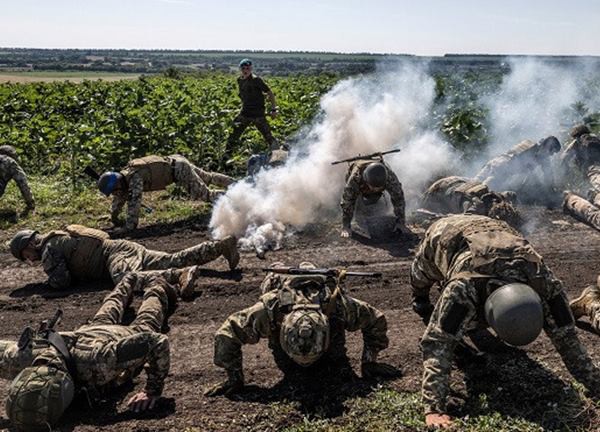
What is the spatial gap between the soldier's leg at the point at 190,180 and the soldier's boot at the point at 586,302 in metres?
7.06

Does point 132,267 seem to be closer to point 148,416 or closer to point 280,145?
point 148,416

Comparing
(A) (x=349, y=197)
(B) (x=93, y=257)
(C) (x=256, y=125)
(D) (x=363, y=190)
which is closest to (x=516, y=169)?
(D) (x=363, y=190)

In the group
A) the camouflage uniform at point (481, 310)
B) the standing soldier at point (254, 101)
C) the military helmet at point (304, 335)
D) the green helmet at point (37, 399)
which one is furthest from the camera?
the standing soldier at point (254, 101)

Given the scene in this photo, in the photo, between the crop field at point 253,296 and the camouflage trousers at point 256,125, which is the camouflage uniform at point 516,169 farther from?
the camouflage trousers at point 256,125

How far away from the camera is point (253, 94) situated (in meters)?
14.8

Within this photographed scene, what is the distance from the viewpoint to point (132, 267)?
28.6 ft

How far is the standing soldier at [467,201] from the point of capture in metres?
10.7

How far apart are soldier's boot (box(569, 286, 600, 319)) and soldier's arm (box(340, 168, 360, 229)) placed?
437 cm

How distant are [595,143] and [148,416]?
11.4 meters

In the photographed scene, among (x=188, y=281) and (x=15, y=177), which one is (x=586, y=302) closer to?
(x=188, y=281)

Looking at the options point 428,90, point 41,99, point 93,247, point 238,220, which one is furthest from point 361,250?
point 41,99

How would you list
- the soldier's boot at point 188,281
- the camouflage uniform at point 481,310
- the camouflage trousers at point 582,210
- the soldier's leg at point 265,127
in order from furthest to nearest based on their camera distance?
the soldier's leg at point 265,127 < the camouflage trousers at point 582,210 < the soldier's boot at point 188,281 < the camouflage uniform at point 481,310

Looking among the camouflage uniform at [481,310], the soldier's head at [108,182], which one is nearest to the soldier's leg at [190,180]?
the soldier's head at [108,182]

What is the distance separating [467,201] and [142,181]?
578cm
